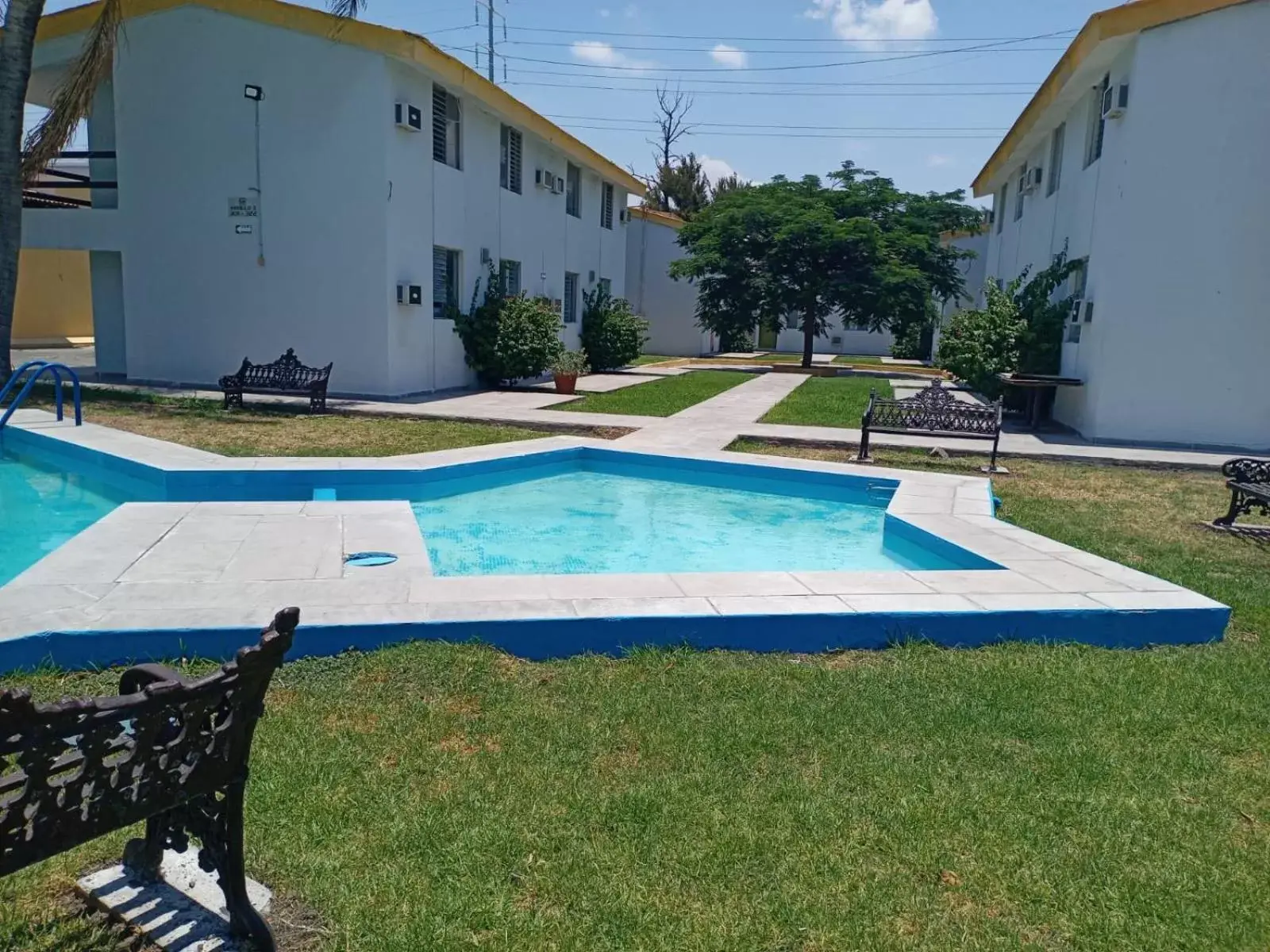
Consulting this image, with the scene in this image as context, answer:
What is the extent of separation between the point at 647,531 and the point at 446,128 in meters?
11.5

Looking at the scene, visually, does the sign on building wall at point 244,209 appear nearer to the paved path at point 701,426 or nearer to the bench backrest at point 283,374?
the bench backrest at point 283,374

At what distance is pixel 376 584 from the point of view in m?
5.08

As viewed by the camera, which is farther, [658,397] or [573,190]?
[573,190]

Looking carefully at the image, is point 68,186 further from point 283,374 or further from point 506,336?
point 506,336

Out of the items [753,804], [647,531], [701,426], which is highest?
[701,426]

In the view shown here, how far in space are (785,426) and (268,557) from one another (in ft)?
30.3

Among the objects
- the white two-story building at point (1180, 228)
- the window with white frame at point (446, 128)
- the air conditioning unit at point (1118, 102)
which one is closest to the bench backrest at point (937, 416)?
the white two-story building at point (1180, 228)

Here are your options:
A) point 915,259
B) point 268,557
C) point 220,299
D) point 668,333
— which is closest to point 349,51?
point 220,299

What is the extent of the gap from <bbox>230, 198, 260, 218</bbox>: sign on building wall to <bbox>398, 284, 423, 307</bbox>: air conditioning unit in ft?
9.35

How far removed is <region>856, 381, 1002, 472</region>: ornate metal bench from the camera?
1057 centimetres

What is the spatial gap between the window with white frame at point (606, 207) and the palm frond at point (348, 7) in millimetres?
13499

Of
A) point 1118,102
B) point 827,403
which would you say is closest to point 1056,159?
point 1118,102

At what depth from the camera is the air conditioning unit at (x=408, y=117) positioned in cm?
1475

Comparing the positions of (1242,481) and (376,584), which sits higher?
(1242,481)
